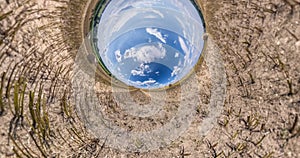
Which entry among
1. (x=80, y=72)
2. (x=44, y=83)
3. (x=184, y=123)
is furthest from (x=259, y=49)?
(x=44, y=83)

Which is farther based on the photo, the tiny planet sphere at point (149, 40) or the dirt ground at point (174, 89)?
the dirt ground at point (174, 89)

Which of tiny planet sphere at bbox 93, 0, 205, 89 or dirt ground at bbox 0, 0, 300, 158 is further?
A: dirt ground at bbox 0, 0, 300, 158

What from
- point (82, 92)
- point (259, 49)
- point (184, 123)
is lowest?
point (184, 123)

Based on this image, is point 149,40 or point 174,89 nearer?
point 149,40

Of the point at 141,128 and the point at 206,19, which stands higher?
the point at 206,19

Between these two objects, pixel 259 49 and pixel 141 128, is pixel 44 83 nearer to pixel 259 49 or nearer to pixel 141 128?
pixel 141 128
